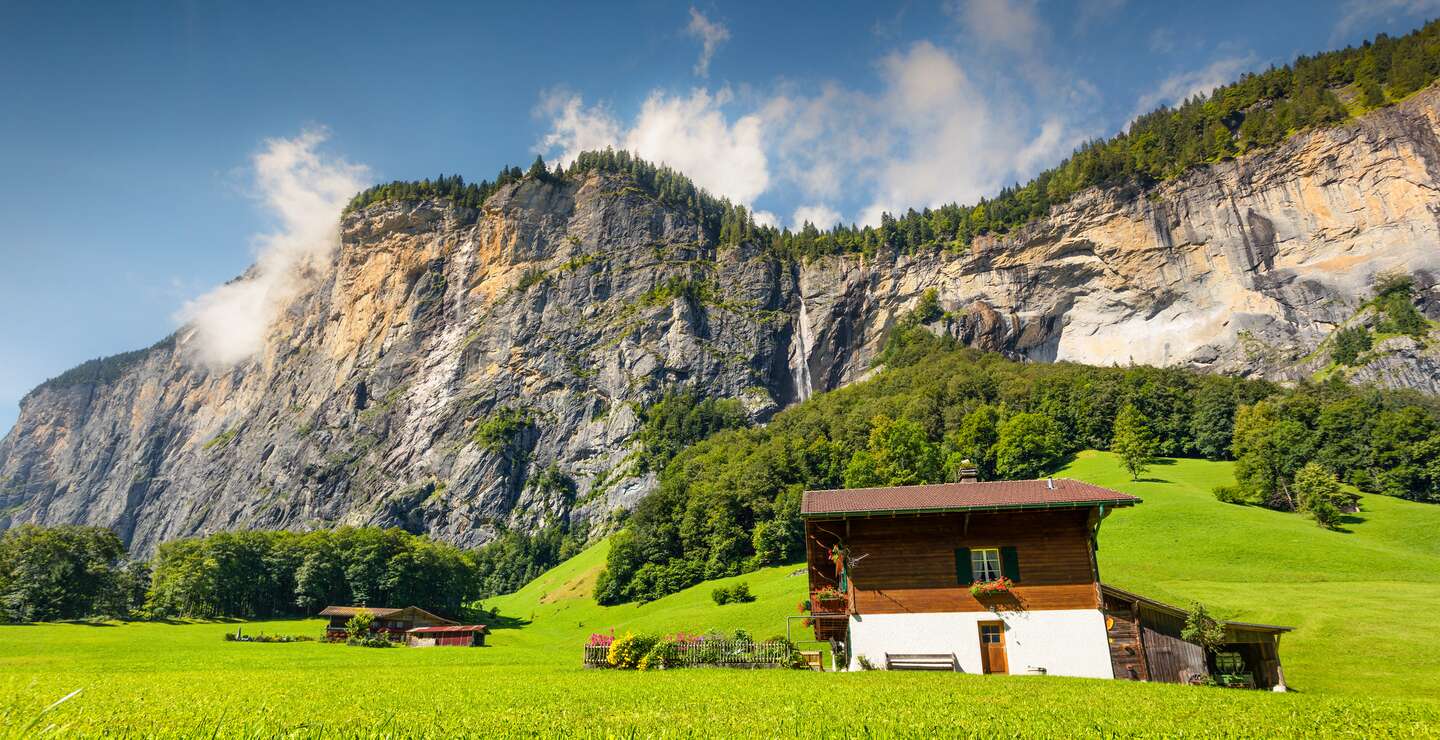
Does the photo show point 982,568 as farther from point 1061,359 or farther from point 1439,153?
point 1439,153

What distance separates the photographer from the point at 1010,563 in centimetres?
2309

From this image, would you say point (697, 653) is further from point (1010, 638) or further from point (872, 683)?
point (1010, 638)

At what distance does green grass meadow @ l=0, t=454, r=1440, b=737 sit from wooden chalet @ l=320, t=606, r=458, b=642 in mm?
8615

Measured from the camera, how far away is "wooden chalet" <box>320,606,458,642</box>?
60169 mm

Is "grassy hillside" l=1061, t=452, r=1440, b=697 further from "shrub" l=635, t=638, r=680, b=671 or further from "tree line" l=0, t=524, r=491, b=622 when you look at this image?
"tree line" l=0, t=524, r=491, b=622

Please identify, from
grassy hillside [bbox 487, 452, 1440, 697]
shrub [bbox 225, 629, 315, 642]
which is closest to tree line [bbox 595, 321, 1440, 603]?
grassy hillside [bbox 487, 452, 1440, 697]

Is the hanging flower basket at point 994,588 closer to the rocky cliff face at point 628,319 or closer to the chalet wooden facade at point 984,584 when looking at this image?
the chalet wooden facade at point 984,584

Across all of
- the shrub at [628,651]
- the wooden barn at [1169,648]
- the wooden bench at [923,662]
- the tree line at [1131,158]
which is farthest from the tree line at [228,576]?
the tree line at [1131,158]

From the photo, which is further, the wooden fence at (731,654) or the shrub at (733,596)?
the shrub at (733,596)

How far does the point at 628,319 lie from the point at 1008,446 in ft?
315

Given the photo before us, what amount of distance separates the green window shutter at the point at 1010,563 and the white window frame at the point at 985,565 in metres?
0.12

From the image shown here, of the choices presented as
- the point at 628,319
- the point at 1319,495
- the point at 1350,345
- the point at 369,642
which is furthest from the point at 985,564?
the point at 628,319

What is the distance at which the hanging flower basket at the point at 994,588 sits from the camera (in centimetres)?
2247

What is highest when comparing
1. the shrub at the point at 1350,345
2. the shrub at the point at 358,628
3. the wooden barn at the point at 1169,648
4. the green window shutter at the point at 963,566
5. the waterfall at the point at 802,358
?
the waterfall at the point at 802,358
